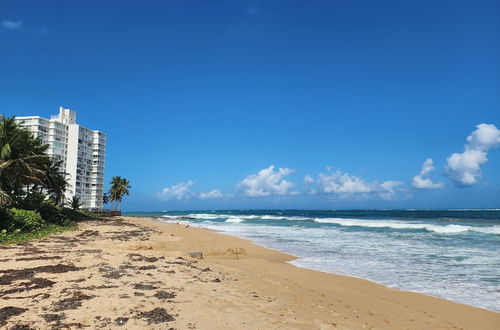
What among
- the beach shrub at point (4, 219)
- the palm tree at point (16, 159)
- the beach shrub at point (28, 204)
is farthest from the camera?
the beach shrub at point (28, 204)

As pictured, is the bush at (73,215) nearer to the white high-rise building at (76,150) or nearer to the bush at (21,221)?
the bush at (21,221)

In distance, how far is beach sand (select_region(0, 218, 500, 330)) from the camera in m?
6.23

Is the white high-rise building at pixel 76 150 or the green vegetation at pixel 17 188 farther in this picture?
the white high-rise building at pixel 76 150

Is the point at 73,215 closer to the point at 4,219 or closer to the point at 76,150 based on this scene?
the point at 4,219

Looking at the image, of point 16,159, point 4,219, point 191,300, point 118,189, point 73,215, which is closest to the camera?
point 191,300

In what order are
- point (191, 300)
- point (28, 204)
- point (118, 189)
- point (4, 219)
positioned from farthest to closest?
point (118, 189) < point (28, 204) < point (4, 219) < point (191, 300)

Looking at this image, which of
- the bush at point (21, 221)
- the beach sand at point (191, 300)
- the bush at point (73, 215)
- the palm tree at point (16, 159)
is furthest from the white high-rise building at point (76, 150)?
the beach sand at point (191, 300)

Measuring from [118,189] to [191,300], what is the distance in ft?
256

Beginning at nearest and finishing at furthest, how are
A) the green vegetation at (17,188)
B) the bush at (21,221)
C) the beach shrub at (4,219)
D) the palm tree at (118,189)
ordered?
the beach shrub at (4,219) → the bush at (21,221) → the green vegetation at (17,188) → the palm tree at (118,189)

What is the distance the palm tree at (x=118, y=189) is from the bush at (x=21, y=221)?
5916cm

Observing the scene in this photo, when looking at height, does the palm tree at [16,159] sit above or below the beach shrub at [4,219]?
above

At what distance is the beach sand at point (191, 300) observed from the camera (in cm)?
623

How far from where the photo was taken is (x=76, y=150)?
3684 inches

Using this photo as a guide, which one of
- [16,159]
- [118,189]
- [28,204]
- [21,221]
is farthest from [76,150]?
[21,221]
